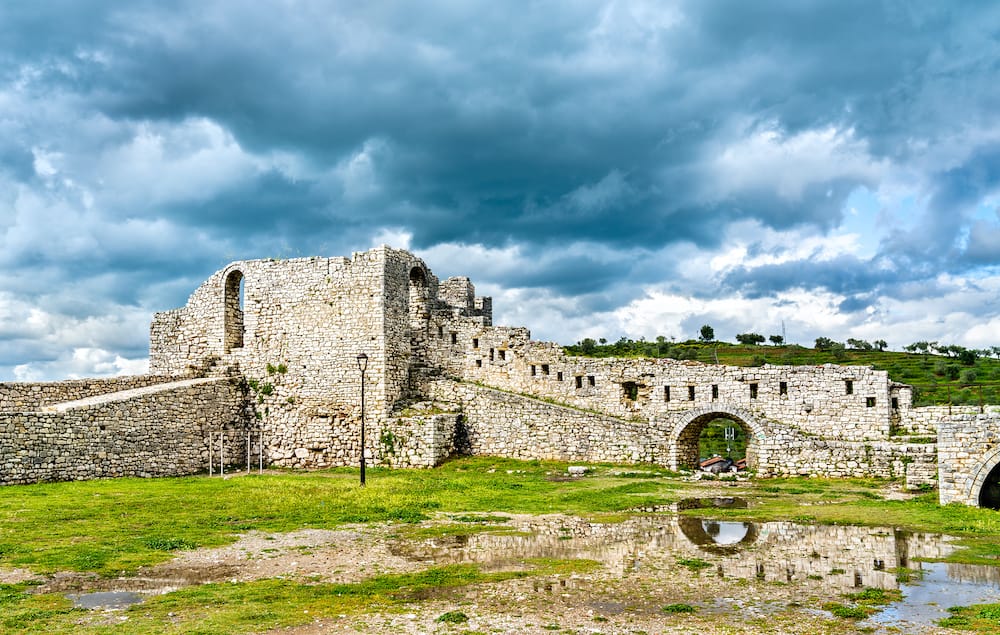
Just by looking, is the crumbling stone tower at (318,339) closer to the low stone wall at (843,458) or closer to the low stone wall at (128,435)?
the low stone wall at (128,435)

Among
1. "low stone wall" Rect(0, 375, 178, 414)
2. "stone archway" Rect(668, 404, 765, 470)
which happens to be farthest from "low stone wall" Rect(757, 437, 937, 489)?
"low stone wall" Rect(0, 375, 178, 414)

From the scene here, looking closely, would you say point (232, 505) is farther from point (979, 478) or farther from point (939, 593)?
point (979, 478)

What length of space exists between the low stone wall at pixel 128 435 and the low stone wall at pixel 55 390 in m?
0.42

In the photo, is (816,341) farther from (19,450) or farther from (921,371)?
(19,450)

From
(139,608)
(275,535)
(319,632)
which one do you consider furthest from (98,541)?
(319,632)

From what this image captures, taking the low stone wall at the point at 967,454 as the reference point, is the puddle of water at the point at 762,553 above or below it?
below

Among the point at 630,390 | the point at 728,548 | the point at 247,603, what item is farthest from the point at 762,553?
the point at 630,390

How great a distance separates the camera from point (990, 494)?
2325 cm

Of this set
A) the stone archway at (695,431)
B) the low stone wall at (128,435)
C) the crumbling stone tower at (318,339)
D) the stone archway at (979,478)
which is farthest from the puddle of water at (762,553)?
the low stone wall at (128,435)

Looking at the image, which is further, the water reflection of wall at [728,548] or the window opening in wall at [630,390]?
the window opening in wall at [630,390]

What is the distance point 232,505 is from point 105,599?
34.1 feet

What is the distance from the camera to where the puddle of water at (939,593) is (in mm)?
10438

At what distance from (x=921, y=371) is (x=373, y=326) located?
6968 cm

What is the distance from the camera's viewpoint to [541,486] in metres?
26.0
